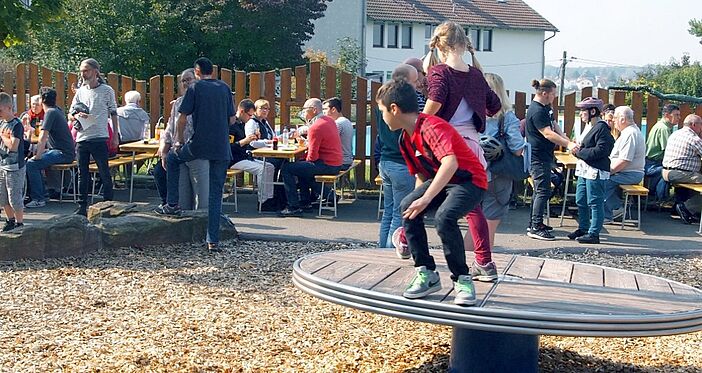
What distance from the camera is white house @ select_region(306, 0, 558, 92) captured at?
5484cm

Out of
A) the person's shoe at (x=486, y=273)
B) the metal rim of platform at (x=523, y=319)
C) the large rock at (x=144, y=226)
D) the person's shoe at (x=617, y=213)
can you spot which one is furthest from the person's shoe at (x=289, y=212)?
the metal rim of platform at (x=523, y=319)

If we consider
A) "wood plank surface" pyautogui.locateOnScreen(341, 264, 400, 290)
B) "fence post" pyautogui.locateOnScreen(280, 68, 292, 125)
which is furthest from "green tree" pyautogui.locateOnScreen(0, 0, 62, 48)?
"wood plank surface" pyautogui.locateOnScreen(341, 264, 400, 290)

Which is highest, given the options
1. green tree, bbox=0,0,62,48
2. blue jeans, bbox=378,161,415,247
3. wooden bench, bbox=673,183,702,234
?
green tree, bbox=0,0,62,48

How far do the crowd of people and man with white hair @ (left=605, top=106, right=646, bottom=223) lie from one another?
17mm

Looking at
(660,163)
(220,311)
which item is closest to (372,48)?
(660,163)

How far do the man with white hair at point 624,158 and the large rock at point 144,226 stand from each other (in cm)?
482

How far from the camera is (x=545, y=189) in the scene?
1066cm

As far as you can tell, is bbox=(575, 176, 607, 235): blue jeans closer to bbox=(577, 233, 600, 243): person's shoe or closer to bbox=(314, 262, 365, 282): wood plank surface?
bbox=(577, 233, 600, 243): person's shoe

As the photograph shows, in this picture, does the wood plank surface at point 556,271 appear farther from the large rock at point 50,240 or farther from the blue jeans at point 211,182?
the large rock at point 50,240

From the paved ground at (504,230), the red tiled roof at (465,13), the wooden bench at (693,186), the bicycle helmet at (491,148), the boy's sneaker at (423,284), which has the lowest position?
the paved ground at (504,230)

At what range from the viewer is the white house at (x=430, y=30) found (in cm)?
5484

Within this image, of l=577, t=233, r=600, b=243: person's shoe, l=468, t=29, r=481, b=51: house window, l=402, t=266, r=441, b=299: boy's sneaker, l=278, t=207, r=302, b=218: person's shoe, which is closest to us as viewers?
l=402, t=266, r=441, b=299: boy's sneaker

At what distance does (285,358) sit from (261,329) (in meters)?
0.72

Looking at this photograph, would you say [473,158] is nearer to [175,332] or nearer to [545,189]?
[175,332]
